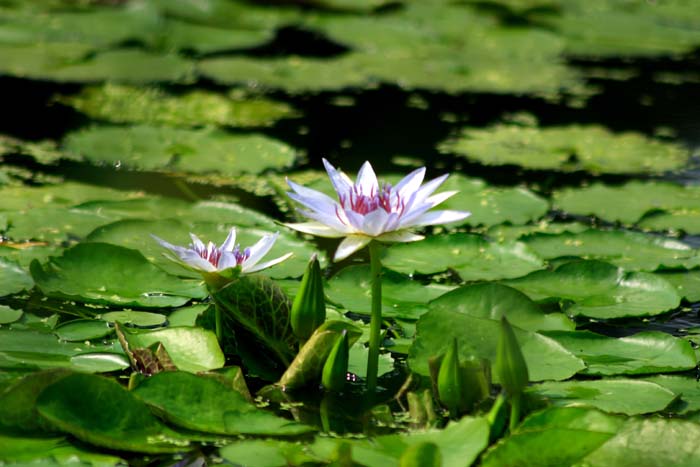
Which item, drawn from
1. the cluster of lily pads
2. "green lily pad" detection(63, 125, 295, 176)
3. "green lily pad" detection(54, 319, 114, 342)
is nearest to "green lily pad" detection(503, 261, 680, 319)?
the cluster of lily pads

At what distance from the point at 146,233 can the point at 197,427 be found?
835 millimetres

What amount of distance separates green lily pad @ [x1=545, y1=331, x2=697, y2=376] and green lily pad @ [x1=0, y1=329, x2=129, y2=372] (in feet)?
2.25

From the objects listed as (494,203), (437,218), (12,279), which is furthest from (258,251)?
(494,203)

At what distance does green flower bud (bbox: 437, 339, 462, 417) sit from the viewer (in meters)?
1.39

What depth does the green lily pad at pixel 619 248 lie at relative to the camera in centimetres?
212

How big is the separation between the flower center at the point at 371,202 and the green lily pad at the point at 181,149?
1306 millimetres

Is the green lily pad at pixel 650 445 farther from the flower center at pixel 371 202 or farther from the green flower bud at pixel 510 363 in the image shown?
the flower center at pixel 371 202

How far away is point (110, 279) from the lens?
188cm

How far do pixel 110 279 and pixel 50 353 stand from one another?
1.01 feet

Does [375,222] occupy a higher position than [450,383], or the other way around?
[375,222]

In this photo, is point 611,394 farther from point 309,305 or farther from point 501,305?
point 309,305

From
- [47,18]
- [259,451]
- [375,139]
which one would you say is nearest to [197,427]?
[259,451]

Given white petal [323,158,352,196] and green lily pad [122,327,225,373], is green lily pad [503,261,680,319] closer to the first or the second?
white petal [323,158,352,196]

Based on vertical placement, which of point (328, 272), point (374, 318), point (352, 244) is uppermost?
point (352, 244)
